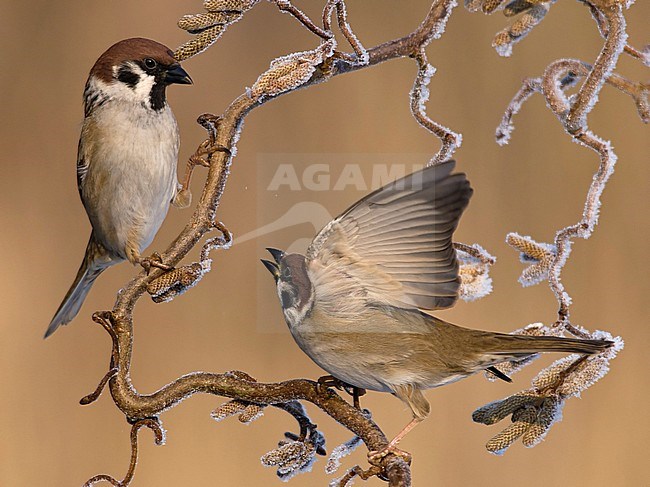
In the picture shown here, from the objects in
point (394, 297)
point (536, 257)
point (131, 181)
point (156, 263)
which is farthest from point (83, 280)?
point (536, 257)

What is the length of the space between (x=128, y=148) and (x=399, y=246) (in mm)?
327

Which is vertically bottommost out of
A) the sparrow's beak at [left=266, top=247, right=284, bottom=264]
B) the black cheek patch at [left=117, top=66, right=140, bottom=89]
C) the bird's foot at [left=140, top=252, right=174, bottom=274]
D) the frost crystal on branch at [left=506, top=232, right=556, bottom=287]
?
the frost crystal on branch at [left=506, top=232, right=556, bottom=287]

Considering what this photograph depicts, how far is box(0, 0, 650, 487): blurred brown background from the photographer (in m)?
1.12

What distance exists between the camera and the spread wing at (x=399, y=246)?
59cm

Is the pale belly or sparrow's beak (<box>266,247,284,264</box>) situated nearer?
sparrow's beak (<box>266,247,284,264</box>)

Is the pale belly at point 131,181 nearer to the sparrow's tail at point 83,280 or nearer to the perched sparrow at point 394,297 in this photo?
the sparrow's tail at point 83,280

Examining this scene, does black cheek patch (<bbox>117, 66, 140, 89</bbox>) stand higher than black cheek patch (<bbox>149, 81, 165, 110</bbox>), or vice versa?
black cheek patch (<bbox>117, 66, 140, 89</bbox>)

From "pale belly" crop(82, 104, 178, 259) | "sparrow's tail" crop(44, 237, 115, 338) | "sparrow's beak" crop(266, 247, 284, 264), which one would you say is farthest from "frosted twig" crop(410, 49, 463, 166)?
Answer: "sparrow's tail" crop(44, 237, 115, 338)

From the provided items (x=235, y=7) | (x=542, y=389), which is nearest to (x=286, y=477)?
(x=542, y=389)

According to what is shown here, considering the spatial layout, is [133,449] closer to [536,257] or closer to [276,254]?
[276,254]

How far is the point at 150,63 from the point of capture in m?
0.74

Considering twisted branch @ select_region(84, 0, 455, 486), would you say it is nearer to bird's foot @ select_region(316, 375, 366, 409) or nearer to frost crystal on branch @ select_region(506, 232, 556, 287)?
bird's foot @ select_region(316, 375, 366, 409)

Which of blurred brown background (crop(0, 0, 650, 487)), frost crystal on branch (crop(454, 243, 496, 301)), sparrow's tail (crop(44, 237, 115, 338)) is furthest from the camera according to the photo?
blurred brown background (crop(0, 0, 650, 487))

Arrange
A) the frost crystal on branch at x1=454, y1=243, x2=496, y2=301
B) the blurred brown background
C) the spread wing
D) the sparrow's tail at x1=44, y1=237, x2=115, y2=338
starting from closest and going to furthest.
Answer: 1. the spread wing
2. the frost crystal on branch at x1=454, y1=243, x2=496, y2=301
3. the sparrow's tail at x1=44, y1=237, x2=115, y2=338
4. the blurred brown background
